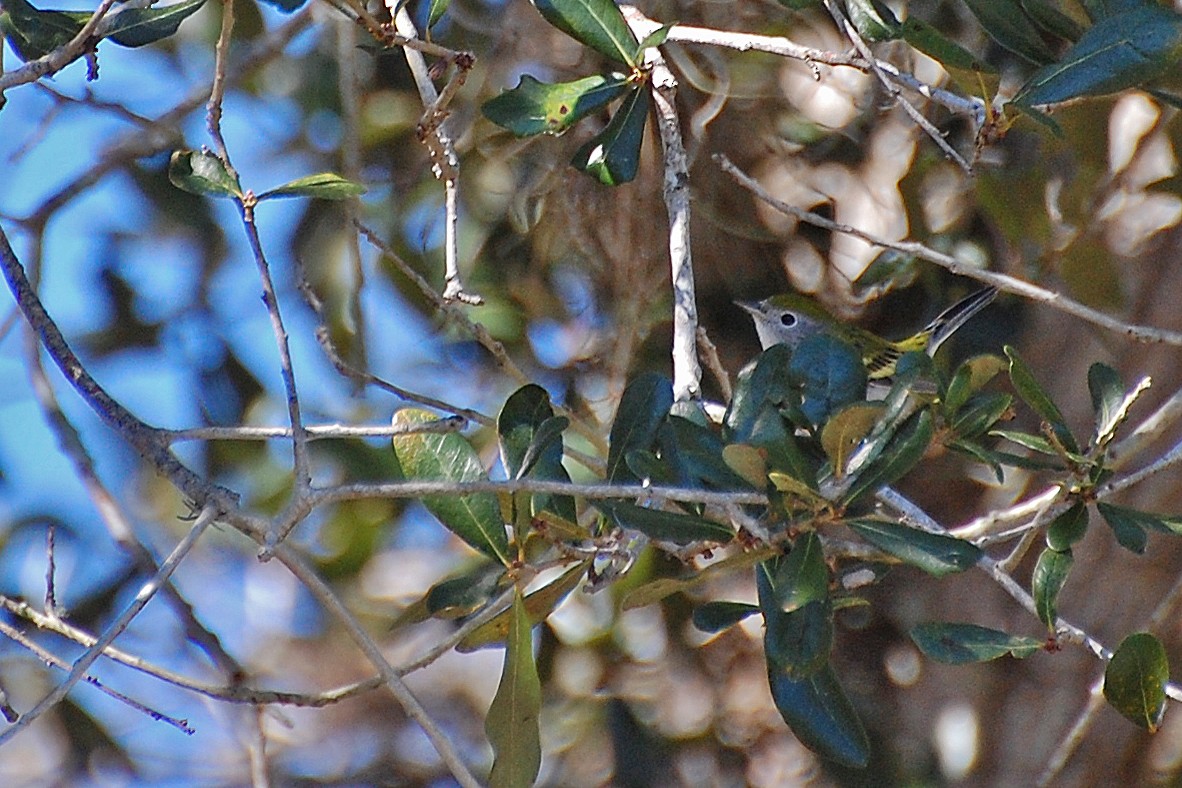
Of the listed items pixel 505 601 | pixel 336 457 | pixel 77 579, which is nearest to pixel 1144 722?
pixel 505 601

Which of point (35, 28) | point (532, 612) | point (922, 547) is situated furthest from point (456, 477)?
point (35, 28)

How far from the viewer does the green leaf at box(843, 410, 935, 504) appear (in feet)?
5.42

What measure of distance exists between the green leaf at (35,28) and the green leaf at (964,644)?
1499mm

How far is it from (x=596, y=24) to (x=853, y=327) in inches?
76.7

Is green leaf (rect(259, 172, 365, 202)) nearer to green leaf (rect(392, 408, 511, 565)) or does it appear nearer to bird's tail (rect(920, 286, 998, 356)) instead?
green leaf (rect(392, 408, 511, 565))

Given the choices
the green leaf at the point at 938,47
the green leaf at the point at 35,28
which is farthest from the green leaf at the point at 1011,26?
the green leaf at the point at 35,28

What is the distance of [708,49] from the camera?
353 centimetres

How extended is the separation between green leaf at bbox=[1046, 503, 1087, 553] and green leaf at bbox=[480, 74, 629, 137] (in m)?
0.94

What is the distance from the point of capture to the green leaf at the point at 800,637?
1649 mm

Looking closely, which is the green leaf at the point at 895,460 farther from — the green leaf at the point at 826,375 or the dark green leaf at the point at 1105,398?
the dark green leaf at the point at 1105,398

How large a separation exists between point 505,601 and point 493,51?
2066 millimetres

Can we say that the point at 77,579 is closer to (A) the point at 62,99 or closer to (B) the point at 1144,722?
(A) the point at 62,99

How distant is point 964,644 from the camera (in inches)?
73.7

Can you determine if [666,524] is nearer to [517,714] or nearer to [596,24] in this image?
[517,714]
